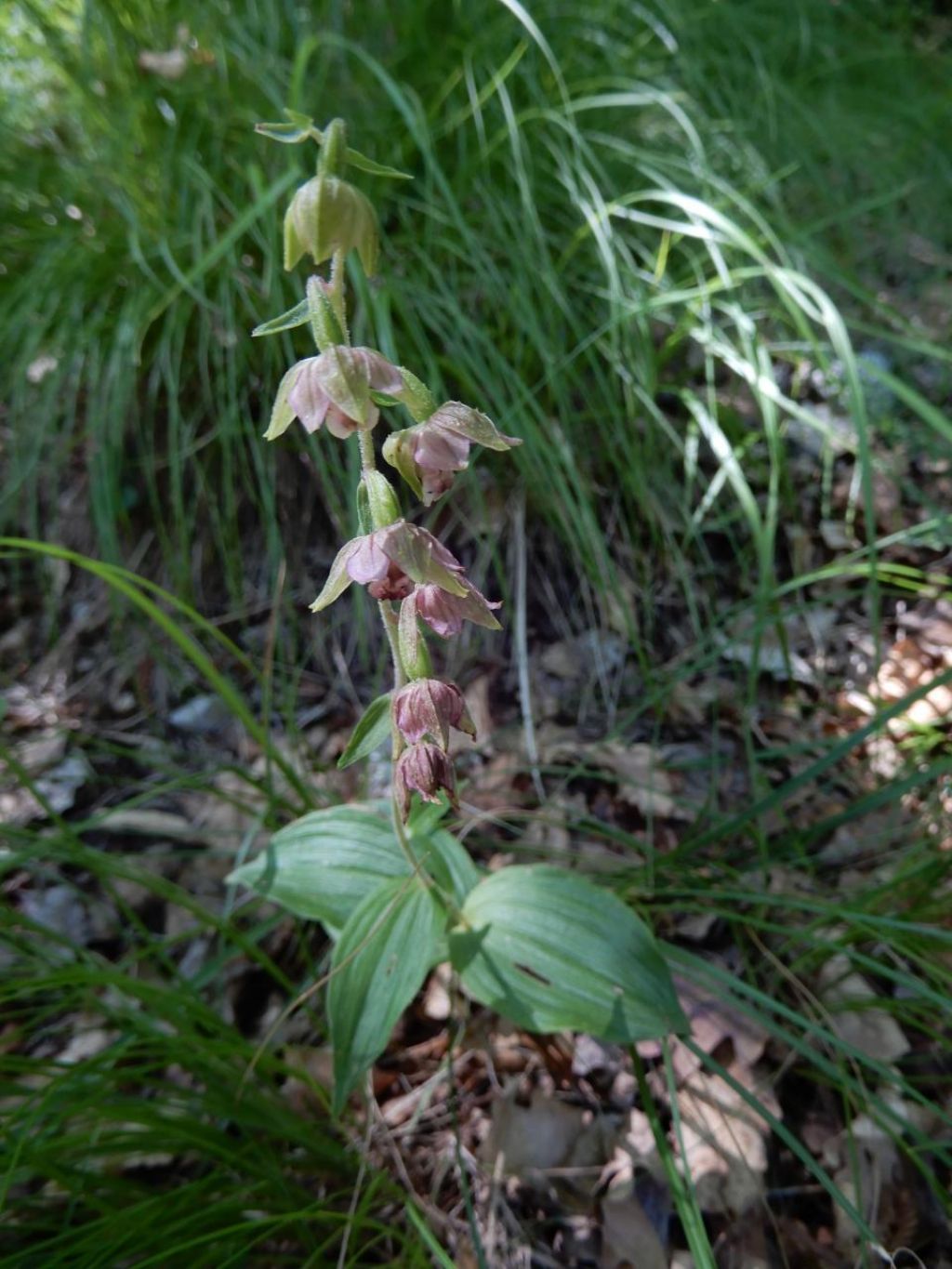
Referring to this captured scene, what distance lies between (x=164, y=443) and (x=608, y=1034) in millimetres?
1940

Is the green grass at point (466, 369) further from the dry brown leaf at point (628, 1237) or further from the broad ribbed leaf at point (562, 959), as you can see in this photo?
the dry brown leaf at point (628, 1237)

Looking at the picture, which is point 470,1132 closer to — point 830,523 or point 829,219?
point 830,523

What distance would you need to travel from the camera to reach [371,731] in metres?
1.11

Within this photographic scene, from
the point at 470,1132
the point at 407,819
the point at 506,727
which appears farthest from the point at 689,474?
the point at 470,1132

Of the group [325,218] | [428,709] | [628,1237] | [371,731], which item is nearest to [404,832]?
[371,731]

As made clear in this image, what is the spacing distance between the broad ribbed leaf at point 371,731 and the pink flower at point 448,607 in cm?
14

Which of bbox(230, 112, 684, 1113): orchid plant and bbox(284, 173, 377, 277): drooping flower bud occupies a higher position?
bbox(284, 173, 377, 277): drooping flower bud

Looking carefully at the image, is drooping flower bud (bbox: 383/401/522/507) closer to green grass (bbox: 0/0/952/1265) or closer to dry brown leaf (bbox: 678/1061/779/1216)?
green grass (bbox: 0/0/952/1265)

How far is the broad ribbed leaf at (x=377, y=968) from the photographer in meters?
1.14

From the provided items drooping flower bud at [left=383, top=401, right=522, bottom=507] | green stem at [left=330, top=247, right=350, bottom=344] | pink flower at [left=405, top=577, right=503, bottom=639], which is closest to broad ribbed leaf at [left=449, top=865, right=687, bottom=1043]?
pink flower at [left=405, top=577, right=503, bottom=639]

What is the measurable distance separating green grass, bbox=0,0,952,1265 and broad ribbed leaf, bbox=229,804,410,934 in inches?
6.2

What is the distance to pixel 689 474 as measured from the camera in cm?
196

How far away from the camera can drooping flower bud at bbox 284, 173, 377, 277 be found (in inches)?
37.9

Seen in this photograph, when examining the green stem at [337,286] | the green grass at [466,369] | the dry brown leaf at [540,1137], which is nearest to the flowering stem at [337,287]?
the green stem at [337,286]
